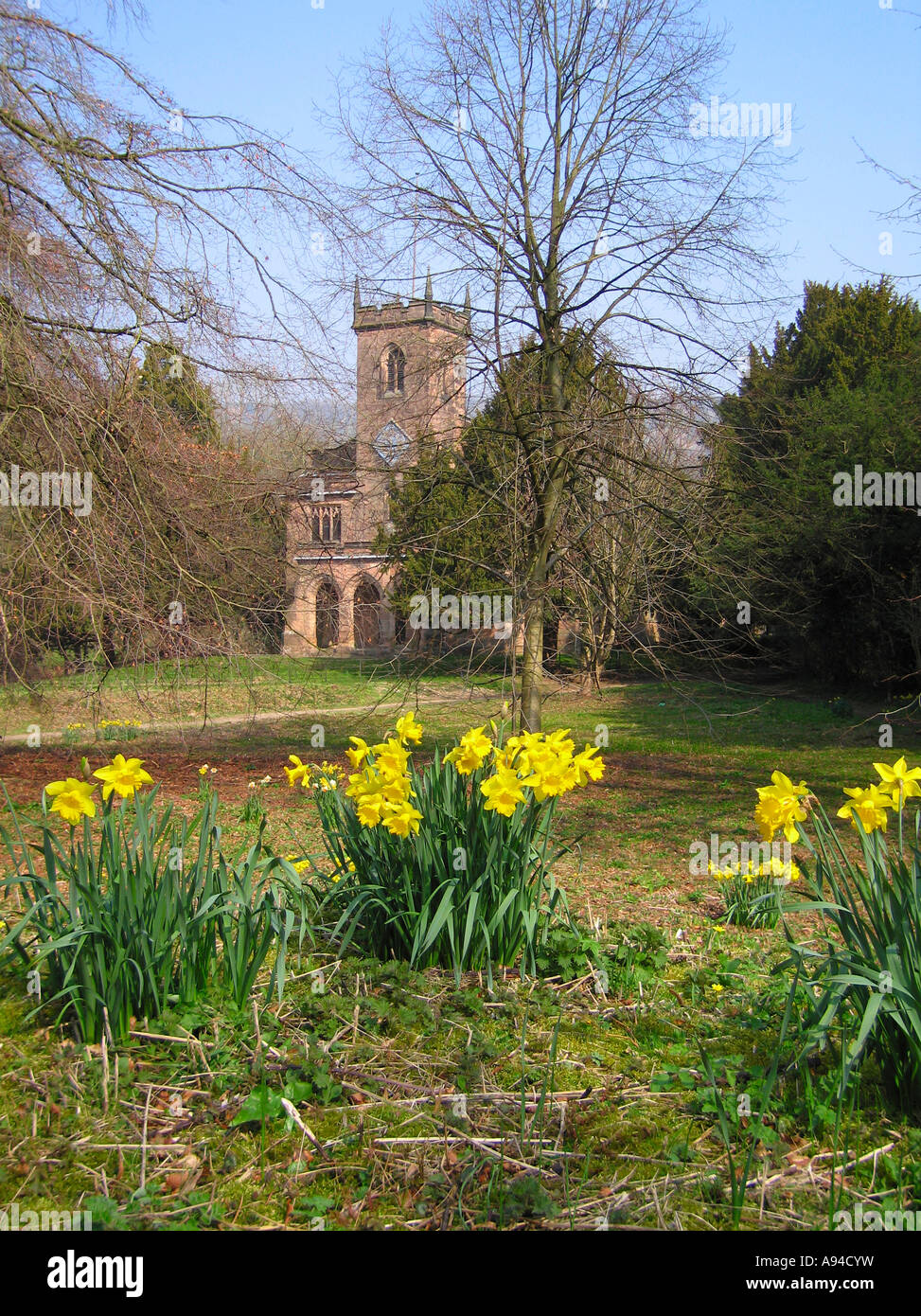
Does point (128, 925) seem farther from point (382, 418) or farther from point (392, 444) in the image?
point (382, 418)

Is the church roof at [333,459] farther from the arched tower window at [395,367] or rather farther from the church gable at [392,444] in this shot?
the arched tower window at [395,367]

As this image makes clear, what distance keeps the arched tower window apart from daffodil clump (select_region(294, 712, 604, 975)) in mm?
5622

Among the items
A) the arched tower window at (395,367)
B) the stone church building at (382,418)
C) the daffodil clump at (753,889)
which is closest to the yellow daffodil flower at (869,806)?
the daffodil clump at (753,889)

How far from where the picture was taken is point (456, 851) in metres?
3.57

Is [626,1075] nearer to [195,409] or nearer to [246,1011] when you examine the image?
[246,1011]

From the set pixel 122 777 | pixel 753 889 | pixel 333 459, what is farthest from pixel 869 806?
pixel 333 459

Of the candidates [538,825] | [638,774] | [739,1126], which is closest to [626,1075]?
[739,1126]

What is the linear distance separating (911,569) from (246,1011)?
14.7 m

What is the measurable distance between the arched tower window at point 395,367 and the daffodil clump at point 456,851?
5.62 meters

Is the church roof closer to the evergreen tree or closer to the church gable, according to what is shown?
the church gable

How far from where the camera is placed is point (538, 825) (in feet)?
12.9

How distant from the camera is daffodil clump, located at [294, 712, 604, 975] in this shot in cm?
348

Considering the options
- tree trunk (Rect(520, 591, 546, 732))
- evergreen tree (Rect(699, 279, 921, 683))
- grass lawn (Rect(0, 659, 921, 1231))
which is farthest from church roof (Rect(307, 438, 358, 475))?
grass lawn (Rect(0, 659, 921, 1231))

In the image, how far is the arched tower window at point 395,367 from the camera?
8.73m
